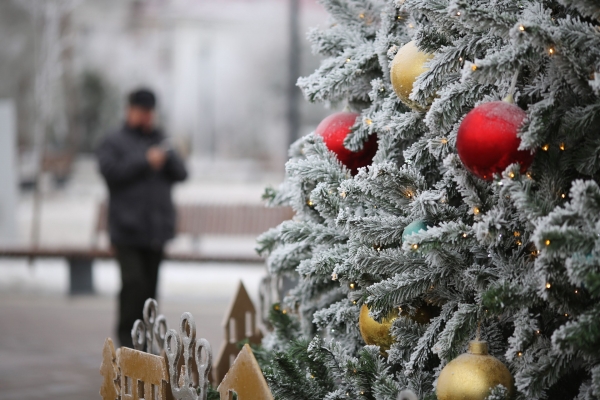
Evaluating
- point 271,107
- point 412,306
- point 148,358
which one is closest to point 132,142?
point 148,358

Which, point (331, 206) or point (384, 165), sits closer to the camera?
point (384, 165)

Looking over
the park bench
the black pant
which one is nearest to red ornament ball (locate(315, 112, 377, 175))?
the black pant

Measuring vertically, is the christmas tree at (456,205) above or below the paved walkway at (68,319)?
above

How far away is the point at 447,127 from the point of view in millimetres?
1685

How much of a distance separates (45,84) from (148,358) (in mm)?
19392

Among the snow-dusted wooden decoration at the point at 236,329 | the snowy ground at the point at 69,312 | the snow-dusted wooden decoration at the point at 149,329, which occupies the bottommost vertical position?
the snowy ground at the point at 69,312

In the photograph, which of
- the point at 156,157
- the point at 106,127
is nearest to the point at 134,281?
the point at 156,157

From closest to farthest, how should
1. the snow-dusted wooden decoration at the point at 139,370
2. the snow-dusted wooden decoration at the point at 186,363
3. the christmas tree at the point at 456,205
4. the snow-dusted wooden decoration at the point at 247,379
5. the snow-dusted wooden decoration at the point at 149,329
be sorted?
the christmas tree at the point at 456,205 → the snow-dusted wooden decoration at the point at 247,379 → the snow-dusted wooden decoration at the point at 186,363 → the snow-dusted wooden decoration at the point at 139,370 → the snow-dusted wooden decoration at the point at 149,329

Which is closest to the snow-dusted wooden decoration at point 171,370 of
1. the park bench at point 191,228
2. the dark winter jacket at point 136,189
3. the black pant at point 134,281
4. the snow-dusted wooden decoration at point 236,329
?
the snow-dusted wooden decoration at point 236,329

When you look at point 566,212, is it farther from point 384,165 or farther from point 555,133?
point 384,165

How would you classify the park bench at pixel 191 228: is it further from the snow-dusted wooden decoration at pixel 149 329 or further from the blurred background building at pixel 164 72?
the blurred background building at pixel 164 72

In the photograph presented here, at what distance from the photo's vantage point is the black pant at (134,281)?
4.82m

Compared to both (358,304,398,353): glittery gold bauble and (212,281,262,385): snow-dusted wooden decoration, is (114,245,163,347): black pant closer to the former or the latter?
(212,281,262,385): snow-dusted wooden decoration

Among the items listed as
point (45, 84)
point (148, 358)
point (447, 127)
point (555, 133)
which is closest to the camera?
point (555, 133)
